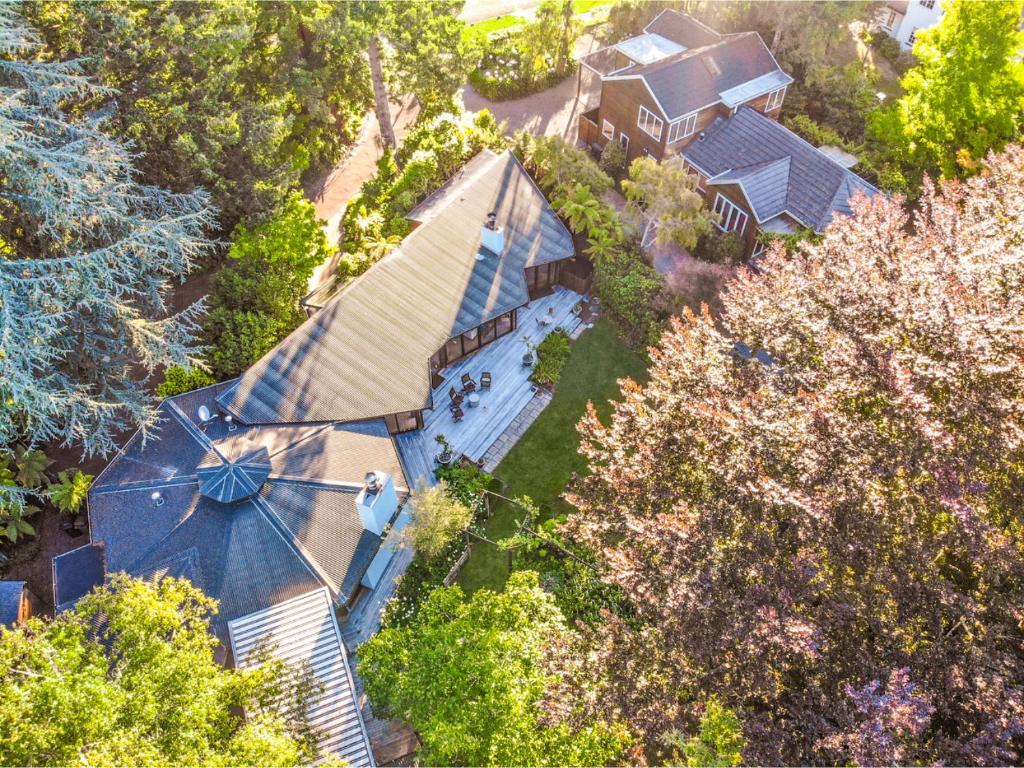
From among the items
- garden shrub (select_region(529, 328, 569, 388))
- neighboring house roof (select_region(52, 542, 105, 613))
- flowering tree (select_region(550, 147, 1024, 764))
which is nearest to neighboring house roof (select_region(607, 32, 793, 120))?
garden shrub (select_region(529, 328, 569, 388))

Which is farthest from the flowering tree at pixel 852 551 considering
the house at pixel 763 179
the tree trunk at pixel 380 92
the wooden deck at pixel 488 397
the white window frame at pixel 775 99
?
the tree trunk at pixel 380 92

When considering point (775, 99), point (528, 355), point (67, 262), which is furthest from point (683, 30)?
point (67, 262)

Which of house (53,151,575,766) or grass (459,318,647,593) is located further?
grass (459,318,647,593)

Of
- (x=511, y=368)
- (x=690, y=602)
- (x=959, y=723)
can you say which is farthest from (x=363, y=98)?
(x=959, y=723)

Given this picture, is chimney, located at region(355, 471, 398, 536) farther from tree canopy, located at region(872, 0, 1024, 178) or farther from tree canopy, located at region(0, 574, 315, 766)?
tree canopy, located at region(872, 0, 1024, 178)

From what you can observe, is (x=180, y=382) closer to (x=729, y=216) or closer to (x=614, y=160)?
(x=614, y=160)

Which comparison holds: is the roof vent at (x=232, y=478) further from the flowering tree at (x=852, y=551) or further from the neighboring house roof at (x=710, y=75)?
the neighboring house roof at (x=710, y=75)
